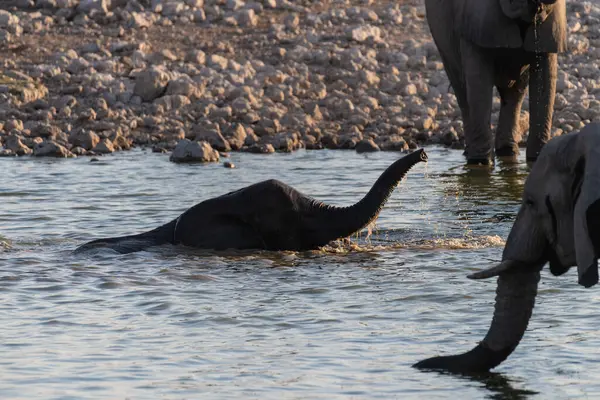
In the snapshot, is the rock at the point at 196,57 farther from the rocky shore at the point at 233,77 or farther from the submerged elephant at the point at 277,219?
the submerged elephant at the point at 277,219

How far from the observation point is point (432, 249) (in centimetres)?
1023

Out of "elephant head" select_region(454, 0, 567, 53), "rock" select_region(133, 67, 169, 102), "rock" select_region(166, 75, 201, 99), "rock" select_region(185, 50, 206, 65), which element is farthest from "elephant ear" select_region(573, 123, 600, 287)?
"rock" select_region(185, 50, 206, 65)

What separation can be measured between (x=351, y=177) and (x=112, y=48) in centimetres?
843

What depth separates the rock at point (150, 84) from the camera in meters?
20.8

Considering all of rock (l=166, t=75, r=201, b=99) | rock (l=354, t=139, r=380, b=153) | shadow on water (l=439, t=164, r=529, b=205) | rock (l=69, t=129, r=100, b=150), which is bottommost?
shadow on water (l=439, t=164, r=529, b=205)

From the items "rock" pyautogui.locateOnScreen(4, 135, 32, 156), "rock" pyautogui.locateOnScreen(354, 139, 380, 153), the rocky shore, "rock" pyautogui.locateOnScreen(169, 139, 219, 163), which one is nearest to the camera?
"rock" pyautogui.locateOnScreen(169, 139, 219, 163)

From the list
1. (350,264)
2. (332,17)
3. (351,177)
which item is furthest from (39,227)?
(332,17)

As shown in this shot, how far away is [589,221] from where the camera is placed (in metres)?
4.98

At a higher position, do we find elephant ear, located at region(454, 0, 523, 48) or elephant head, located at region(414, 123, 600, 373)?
elephant ear, located at region(454, 0, 523, 48)

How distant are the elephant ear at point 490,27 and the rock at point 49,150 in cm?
529

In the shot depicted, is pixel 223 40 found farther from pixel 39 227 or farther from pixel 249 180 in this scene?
pixel 39 227

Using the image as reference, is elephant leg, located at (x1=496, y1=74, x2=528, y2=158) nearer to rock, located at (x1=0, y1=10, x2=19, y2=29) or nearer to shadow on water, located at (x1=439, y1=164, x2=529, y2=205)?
shadow on water, located at (x1=439, y1=164, x2=529, y2=205)

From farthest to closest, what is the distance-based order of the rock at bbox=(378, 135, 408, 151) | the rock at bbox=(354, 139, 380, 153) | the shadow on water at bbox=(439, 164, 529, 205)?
the rock at bbox=(378, 135, 408, 151) → the rock at bbox=(354, 139, 380, 153) → the shadow on water at bbox=(439, 164, 529, 205)

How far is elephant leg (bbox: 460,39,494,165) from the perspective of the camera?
50.5ft
